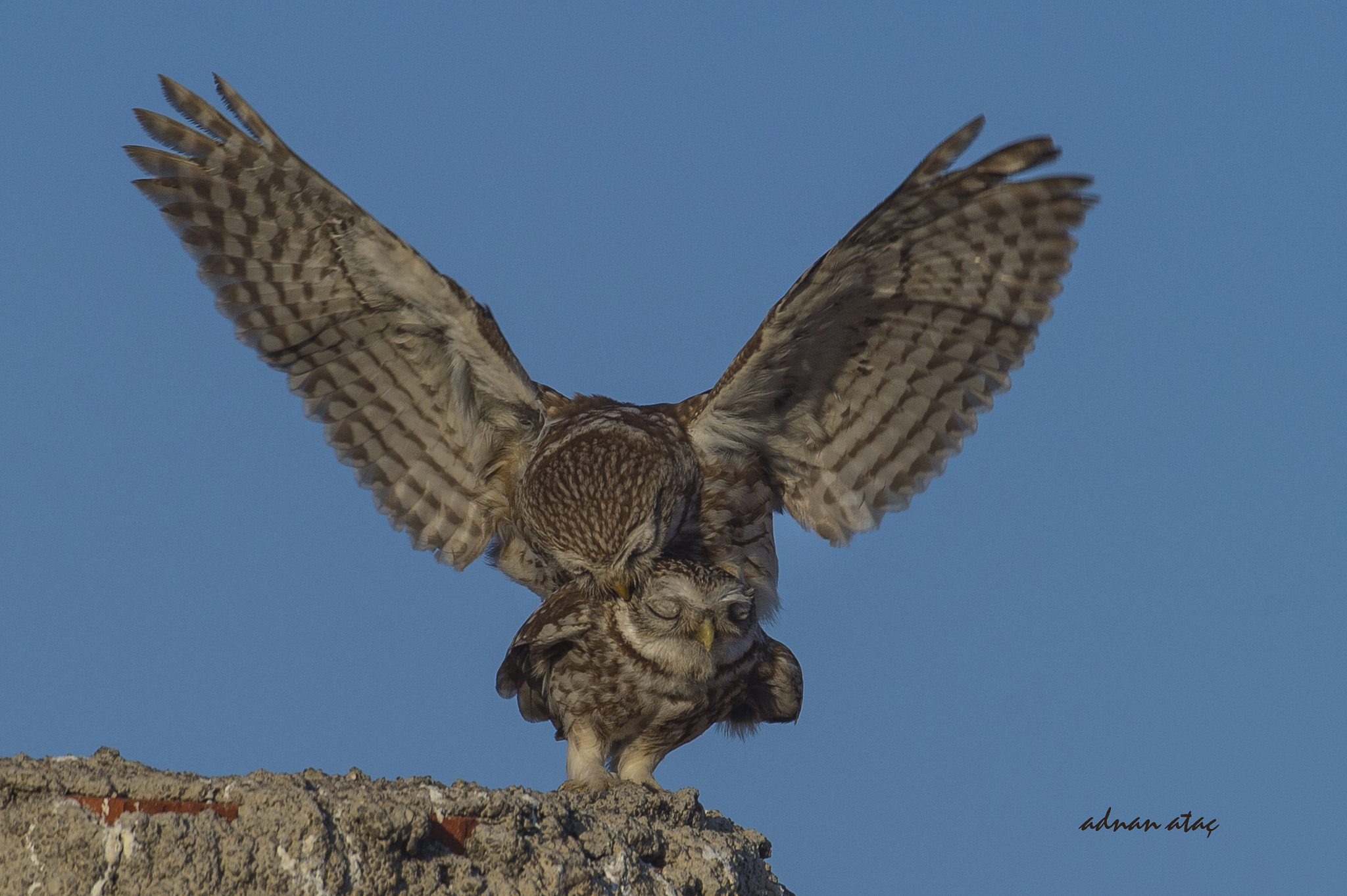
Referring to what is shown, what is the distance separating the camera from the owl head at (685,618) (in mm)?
6383

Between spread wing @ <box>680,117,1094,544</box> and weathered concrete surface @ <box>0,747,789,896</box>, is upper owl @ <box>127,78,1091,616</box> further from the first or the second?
weathered concrete surface @ <box>0,747,789,896</box>

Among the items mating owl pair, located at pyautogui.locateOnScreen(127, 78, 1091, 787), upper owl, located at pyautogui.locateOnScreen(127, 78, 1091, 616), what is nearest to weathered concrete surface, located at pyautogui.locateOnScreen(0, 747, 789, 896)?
mating owl pair, located at pyautogui.locateOnScreen(127, 78, 1091, 787)

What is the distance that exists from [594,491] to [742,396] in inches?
38.3

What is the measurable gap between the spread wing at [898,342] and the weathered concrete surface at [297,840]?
9.51 ft

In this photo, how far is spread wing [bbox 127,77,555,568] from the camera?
701 cm

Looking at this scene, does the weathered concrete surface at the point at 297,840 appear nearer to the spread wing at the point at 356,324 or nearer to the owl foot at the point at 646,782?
the owl foot at the point at 646,782

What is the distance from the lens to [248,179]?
7.09m

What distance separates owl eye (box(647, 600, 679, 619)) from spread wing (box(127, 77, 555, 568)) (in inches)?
58.5

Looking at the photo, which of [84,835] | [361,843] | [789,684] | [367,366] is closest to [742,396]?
[789,684]

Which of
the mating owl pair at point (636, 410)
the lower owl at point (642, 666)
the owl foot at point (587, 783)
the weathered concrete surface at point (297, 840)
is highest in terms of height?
the mating owl pair at point (636, 410)

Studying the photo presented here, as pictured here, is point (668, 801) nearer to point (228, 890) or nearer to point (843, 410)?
point (228, 890)

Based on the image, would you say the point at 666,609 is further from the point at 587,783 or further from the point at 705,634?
the point at 587,783

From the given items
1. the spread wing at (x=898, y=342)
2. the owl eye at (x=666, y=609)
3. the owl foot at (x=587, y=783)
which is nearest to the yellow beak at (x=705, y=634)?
the owl eye at (x=666, y=609)

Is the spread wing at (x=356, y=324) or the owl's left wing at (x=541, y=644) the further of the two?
the spread wing at (x=356, y=324)
